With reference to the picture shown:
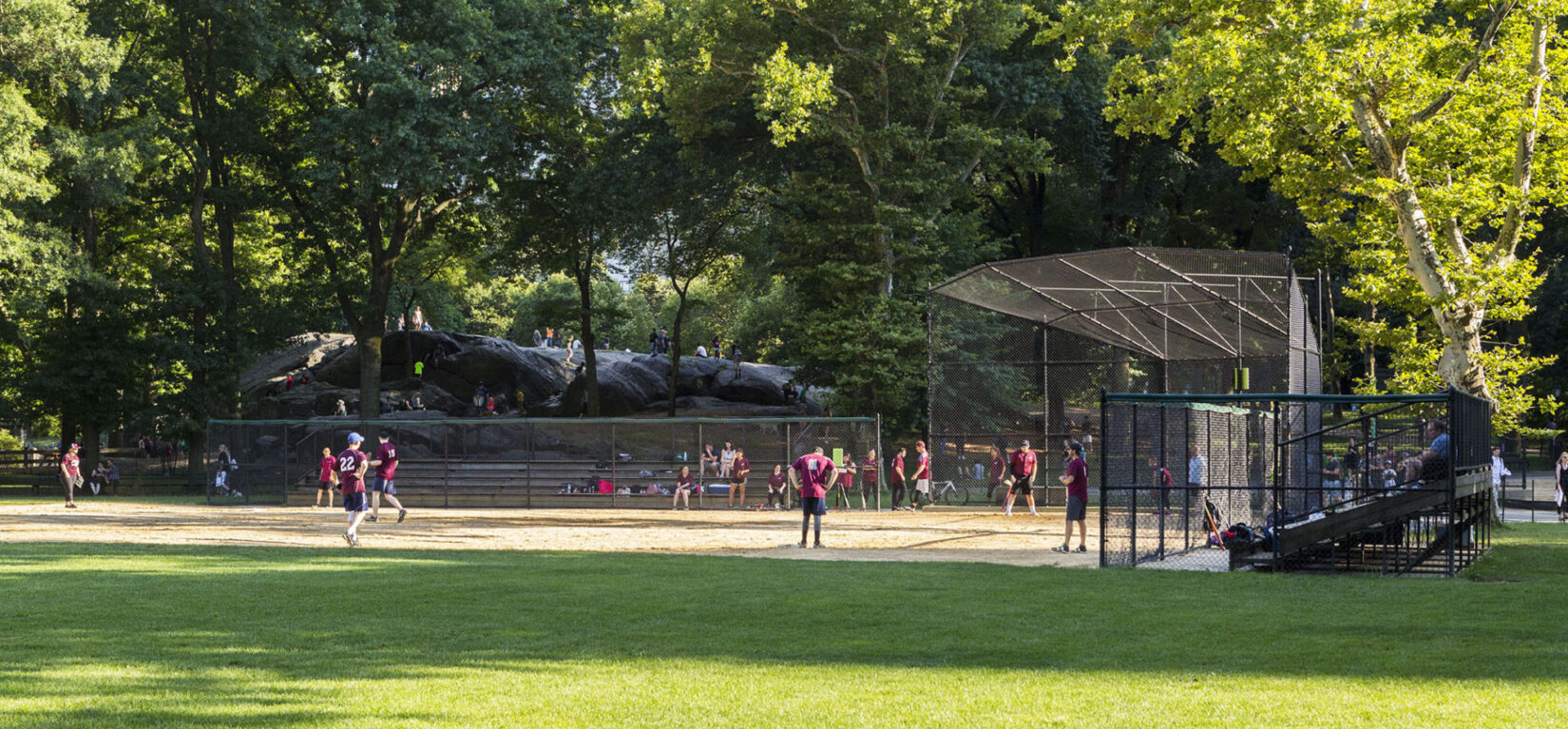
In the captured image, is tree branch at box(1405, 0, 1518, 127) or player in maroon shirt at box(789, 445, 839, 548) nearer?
player in maroon shirt at box(789, 445, 839, 548)

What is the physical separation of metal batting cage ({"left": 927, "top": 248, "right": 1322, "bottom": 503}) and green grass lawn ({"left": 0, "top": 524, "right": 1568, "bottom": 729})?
10.2 meters

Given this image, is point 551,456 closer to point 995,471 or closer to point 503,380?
point 995,471

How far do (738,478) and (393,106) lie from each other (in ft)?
50.1

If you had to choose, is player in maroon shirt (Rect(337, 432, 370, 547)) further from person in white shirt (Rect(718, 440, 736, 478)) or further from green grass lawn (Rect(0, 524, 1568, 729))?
person in white shirt (Rect(718, 440, 736, 478))

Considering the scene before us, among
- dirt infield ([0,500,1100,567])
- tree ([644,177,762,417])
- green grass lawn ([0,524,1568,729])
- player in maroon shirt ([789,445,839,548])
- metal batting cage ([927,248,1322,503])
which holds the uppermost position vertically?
tree ([644,177,762,417])

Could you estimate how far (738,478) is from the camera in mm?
30969

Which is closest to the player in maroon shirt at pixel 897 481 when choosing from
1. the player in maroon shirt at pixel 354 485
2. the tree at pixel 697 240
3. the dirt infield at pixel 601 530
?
the dirt infield at pixel 601 530

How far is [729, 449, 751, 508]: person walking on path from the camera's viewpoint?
3092 cm

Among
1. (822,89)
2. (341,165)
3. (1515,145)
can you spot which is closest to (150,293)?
(341,165)

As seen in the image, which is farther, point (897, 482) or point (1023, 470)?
point (897, 482)

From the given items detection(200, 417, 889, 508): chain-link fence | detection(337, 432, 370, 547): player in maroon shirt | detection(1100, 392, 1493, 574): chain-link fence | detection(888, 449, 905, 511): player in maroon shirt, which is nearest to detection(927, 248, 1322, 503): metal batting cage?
detection(888, 449, 905, 511): player in maroon shirt

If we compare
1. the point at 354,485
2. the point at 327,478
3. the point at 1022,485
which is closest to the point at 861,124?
the point at 1022,485

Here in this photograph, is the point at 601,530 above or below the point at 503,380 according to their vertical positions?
below

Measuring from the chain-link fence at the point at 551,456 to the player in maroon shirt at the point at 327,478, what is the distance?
569 mm
